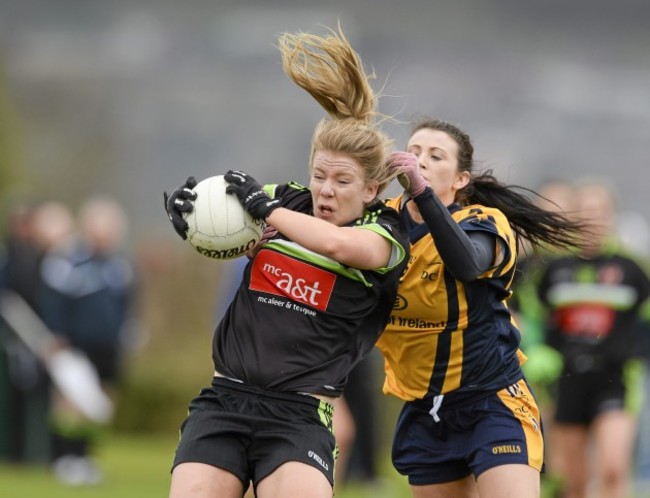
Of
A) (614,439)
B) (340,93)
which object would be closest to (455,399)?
(340,93)

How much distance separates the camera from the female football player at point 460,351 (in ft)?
18.3

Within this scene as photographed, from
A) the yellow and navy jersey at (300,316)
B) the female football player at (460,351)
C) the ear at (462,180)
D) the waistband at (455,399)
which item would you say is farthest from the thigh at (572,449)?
the yellow and navy jersey at (300,316)

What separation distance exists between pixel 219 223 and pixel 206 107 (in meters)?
23.7

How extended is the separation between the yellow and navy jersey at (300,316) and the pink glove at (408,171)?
174 millimetres

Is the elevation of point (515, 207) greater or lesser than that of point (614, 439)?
greater

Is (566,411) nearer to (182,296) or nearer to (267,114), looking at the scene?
(182,296)

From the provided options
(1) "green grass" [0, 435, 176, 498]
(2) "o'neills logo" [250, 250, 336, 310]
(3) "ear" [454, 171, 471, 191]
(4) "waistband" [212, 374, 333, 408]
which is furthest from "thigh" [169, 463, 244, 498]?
(1) "green grass" [0, 435, 176, 498]

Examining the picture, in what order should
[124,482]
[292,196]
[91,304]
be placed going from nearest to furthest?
[292,196] → [124,482] → [91,304]

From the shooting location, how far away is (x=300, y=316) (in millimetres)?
5199

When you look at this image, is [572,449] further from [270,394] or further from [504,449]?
[270,394]

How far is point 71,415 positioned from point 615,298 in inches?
213

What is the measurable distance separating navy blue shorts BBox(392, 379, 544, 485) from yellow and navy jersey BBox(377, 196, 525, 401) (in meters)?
0.07

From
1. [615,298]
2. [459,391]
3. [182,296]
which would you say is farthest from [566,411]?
[182,296]

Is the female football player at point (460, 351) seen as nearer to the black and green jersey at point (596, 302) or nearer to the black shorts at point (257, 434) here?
the black shorts at point (257, 434)
